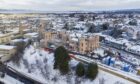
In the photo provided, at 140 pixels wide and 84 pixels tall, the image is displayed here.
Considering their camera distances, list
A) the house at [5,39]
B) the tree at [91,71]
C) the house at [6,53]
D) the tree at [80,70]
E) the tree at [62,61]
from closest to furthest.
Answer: the tree at [91,71] → the tree at [80,70] → the tree at [62,61] → the house at [6,53] → the house at [5,39]

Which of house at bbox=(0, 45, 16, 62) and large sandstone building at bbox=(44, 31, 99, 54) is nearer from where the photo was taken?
house at bbox=(0, 45, 16, 62)

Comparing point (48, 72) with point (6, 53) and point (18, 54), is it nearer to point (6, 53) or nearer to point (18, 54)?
point (18, 54)

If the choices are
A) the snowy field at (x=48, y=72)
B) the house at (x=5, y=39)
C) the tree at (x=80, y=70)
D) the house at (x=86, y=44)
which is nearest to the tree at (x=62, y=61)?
the snowy field at (x=48, y=72)

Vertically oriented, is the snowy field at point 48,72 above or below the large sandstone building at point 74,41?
below

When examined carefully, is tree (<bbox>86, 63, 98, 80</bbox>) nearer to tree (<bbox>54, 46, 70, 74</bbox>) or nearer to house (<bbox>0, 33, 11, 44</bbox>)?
tree (<bbox>54, 46, 70, 74</bbox>)

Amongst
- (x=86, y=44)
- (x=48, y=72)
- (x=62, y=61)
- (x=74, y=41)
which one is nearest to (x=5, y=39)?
(x=74, y=41)

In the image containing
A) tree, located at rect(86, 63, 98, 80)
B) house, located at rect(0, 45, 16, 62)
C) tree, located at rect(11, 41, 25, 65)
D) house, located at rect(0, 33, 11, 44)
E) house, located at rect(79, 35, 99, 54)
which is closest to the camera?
tree, located at rect(86, 63, 98, 80)

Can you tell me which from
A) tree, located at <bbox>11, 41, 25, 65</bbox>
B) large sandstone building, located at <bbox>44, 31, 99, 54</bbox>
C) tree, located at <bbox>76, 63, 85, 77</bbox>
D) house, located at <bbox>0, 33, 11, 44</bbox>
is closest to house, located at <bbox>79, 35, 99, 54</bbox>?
large sandstone building, located at <bbox>44, 31, 99, 54</bbox>

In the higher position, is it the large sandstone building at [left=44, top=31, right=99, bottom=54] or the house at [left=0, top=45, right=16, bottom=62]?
the large sandstone building at [left=44, top=31, right=99, bottom=54]

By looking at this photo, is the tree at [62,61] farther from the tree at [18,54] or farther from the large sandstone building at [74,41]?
Answer: the large sandstone building at [74,41]
